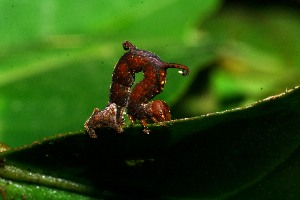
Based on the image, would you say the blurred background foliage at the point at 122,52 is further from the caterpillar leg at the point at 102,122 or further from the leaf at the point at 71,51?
the caterpillar leg at the point at 102,122

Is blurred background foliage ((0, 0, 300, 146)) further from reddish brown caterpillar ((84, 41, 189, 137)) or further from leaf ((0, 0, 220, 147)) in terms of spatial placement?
reddish brown caterpillar ((84, 41, 189, 137))

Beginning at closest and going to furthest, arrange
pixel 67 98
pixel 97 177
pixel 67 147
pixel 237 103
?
pixel 67 147 → pixel 97 177 → pixel 67 98 → pixel 237 103

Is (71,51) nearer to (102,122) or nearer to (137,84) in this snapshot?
(137,84)

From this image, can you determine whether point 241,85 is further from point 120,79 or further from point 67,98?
point 120,79

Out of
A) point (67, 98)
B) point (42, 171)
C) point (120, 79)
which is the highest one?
point (67, 98)

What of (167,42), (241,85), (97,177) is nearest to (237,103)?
(241,85)

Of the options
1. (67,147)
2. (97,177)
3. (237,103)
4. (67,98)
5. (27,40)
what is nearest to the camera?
(67,147)

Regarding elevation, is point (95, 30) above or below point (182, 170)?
above

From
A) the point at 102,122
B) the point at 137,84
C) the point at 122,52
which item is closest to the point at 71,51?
the point at 122,52
